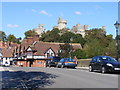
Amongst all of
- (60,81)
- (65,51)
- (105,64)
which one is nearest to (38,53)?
(65,51)

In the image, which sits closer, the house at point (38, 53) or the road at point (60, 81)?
the road at point (60, 81)

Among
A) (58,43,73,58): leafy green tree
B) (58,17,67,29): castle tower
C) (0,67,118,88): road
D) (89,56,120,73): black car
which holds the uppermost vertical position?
(58,17,67,29): castle tower

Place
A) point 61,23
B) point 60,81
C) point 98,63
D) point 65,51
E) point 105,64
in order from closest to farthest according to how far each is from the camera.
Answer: point 60,81
point 105,64
point 98,63
point 65,51
point 61,23

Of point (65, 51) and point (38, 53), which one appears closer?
point (65, 51)

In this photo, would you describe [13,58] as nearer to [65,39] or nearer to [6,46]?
[6,46]

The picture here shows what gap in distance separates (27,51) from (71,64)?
1773 inches

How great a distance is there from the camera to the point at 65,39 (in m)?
104

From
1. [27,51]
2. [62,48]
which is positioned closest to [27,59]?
[27,51]

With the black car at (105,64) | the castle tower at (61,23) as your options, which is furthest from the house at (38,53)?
the castle tower at (61,23)

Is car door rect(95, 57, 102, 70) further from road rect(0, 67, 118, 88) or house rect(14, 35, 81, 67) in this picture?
house rect(14, 35, 81, 67)

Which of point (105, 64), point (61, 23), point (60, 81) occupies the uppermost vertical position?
point (61, 23)

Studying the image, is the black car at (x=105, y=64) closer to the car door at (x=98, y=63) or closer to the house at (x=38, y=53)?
the car door at (x=98, y=63)

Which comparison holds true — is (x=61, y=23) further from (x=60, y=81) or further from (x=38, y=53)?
(x=60, y=81)

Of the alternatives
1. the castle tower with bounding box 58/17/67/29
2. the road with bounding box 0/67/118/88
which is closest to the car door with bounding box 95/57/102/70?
the road with bounding box 0/67/118/88
